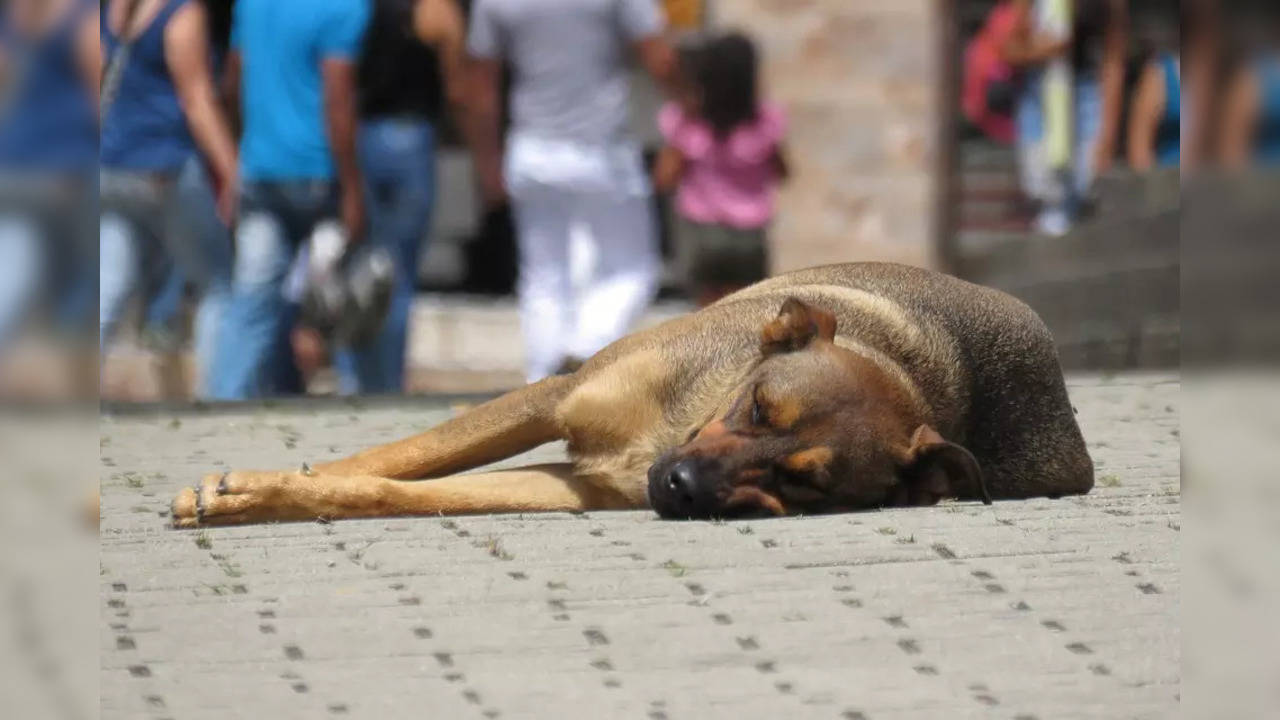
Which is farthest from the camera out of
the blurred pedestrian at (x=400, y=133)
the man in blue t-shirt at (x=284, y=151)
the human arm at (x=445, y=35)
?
the human arm at (x=445, y=35)

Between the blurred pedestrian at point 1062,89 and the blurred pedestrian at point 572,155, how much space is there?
4.15 metres

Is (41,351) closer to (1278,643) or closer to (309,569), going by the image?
(1278,643)

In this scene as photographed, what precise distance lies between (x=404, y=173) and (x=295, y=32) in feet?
2.76

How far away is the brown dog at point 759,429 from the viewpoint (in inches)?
218

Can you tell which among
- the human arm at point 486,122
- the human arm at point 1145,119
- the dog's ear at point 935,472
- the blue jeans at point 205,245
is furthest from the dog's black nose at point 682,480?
the human arm at point 1145,119

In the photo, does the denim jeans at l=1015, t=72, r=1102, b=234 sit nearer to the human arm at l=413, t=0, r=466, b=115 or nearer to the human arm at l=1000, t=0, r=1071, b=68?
the human arm at l=1000, t=0, r=1071, b=68

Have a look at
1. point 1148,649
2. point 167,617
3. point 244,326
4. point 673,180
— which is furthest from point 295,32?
point 1148,649

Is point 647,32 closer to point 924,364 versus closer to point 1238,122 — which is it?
point 924,364

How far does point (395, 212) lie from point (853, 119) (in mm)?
4815

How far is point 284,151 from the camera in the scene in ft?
29.4

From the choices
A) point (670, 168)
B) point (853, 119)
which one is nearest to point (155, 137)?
point (670, 168)

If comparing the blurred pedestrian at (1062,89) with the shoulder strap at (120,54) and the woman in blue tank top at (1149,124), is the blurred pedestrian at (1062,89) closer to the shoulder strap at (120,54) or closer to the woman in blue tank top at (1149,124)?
the woman in blue tank top at (1149,124)

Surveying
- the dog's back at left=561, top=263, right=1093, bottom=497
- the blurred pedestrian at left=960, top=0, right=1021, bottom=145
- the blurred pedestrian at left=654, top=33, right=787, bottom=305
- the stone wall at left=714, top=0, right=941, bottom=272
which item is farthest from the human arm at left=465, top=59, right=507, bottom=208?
the blurred pedestrian at left=960, top=0, right=1021, bottom=145

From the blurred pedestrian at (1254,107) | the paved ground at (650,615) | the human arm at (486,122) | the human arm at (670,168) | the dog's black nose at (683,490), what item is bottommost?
the paved ground at (650,615)
